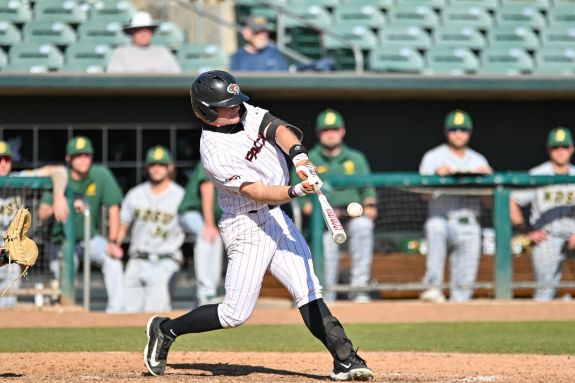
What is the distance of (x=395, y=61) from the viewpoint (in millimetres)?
13031

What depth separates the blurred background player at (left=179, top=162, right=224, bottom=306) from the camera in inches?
407

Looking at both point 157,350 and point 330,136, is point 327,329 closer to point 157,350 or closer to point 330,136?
point 157,350

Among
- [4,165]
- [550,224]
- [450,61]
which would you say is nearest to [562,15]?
[450,61]

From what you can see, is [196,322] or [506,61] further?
[506,61]

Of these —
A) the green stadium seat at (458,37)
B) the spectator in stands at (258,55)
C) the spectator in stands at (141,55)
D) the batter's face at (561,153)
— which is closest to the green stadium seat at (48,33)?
the spectator in stands at (141,55)

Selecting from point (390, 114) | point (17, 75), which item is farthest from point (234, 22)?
point (17, 75)

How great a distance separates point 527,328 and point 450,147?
215cm

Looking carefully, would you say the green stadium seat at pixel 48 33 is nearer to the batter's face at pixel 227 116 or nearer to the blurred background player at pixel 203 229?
the blurred background player at pixel 203 229

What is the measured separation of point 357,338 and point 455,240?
215 centimetres

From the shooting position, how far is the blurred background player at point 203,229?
10.3 meters

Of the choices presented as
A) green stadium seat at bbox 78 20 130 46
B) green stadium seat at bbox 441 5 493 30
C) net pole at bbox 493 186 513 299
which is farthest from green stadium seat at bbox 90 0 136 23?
net pole at bbox 493 186 513 299

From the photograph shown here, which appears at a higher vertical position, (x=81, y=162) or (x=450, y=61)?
(x=450, y=61)

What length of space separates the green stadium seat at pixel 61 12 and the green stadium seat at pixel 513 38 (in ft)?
15.3

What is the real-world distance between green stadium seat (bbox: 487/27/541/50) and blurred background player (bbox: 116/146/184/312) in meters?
4.88
